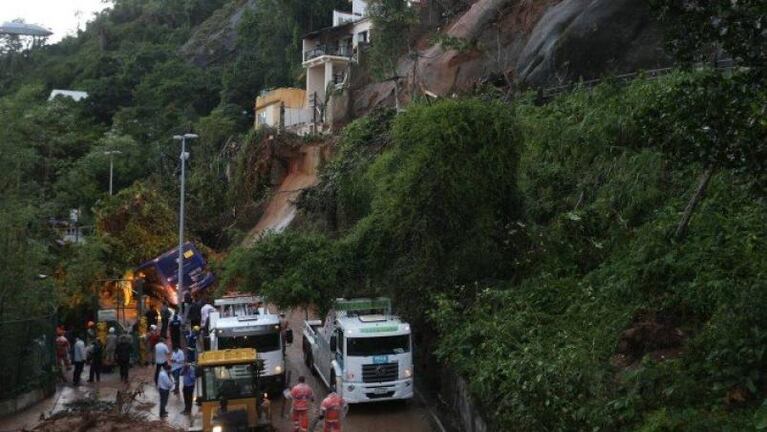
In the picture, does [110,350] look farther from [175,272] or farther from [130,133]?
[130,133]

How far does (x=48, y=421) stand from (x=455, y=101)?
13577 millimetres

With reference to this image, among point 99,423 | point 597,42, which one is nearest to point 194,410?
point 99,423

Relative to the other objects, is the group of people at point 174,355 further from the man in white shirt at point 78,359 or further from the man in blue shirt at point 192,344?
the man in white shirt at point 78,359

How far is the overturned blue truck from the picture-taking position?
109 feet

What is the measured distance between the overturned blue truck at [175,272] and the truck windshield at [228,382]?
16.0 m

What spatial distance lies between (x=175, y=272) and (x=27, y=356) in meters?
13.2

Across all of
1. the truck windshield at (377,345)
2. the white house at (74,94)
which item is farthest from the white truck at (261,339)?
the white house at (74,94)

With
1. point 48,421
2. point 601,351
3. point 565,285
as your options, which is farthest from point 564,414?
point 48,421

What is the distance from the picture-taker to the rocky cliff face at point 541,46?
2923cm

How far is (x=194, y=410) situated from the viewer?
19.7 m

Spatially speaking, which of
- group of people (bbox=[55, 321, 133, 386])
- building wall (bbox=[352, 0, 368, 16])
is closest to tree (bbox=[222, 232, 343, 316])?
group of people (bbox=[55, 321, 133, 386])

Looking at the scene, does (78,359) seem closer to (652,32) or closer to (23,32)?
(652,32)

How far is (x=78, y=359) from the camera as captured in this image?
22.5 meters

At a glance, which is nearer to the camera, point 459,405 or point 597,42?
point 459,405
